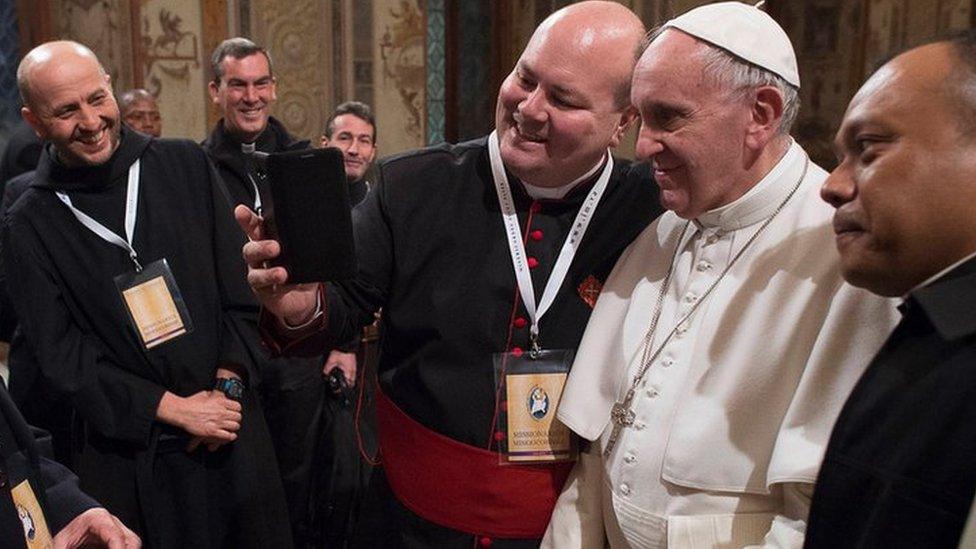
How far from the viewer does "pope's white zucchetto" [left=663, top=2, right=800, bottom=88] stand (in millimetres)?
1589

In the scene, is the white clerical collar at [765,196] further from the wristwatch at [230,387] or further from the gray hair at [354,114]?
the gray hair at [354,114]

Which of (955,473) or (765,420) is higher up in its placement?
(955,473)

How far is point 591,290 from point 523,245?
17cm

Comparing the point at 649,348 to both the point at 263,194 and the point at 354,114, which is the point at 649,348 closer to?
the point at 263,194

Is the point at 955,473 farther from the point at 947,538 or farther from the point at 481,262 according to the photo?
the point at 481,262

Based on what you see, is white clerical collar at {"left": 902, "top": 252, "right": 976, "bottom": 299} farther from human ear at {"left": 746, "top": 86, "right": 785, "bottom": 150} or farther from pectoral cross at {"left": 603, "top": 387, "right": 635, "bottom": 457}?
pectoral cross at {"left": 603, "top": 387, "right": 635, "bottom": 457}

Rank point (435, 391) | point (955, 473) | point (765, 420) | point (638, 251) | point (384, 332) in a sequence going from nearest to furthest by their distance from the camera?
point (955, 473) < point (765, 420) < point (638, 251) < point (435, 391) < point (384, 332)

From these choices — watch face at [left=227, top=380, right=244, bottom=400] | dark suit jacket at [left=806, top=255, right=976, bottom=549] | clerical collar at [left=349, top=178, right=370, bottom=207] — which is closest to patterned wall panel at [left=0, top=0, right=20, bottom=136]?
clerical collar at [left=349, top=178, right=370, bottom=207]

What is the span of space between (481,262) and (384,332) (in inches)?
10.7

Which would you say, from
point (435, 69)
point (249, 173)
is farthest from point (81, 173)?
point (435, 69)

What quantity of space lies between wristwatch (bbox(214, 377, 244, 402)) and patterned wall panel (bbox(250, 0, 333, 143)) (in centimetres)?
323

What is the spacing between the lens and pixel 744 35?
5.25 ft

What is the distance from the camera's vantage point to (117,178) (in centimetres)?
297

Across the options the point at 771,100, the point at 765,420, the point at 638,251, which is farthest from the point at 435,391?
the point at 771,100
